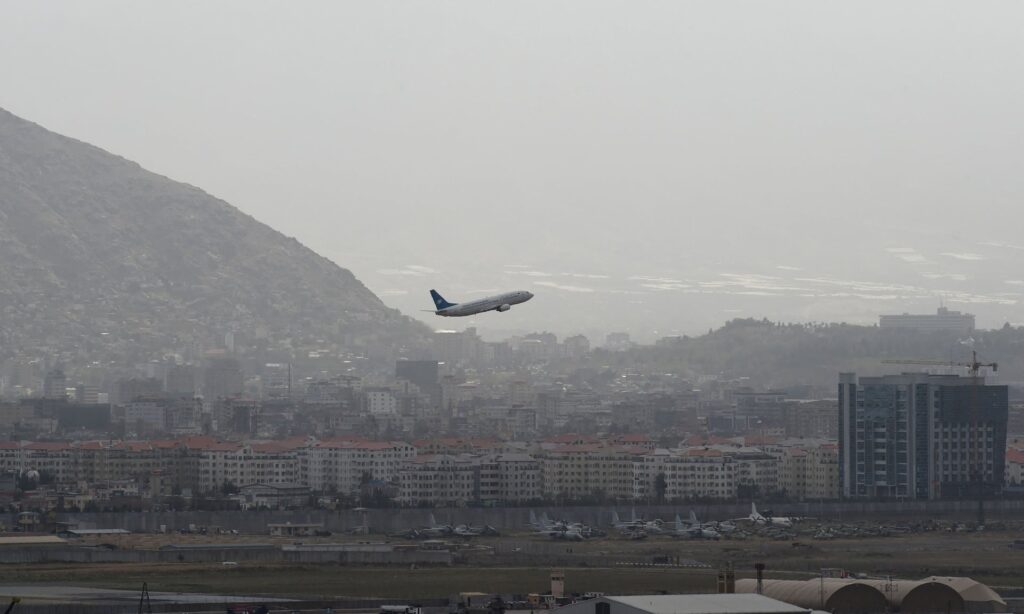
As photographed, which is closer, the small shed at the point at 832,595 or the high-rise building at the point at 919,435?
the small shed at the point at 832,595

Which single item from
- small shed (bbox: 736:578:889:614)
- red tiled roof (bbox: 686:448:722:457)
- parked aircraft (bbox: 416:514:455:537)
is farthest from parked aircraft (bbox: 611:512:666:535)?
small shed (bbox: 736:578:889:614)

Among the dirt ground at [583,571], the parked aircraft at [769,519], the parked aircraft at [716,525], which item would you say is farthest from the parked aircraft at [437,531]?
the parked aircraft at [769,519]

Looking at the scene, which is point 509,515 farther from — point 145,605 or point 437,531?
point 145,605

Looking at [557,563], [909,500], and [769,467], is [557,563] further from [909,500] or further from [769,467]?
[769,467]

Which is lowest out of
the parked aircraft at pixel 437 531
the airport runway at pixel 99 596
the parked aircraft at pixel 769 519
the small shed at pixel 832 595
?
the airport runway at pixel 99 596

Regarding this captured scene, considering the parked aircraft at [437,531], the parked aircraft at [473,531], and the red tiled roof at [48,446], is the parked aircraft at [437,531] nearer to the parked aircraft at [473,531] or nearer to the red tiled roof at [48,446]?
the parked aircraft at [473,531]

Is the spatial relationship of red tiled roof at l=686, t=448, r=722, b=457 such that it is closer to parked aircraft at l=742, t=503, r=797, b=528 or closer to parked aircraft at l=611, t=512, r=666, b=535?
parked aircraft at l=742, t=503, r=797, b=528
